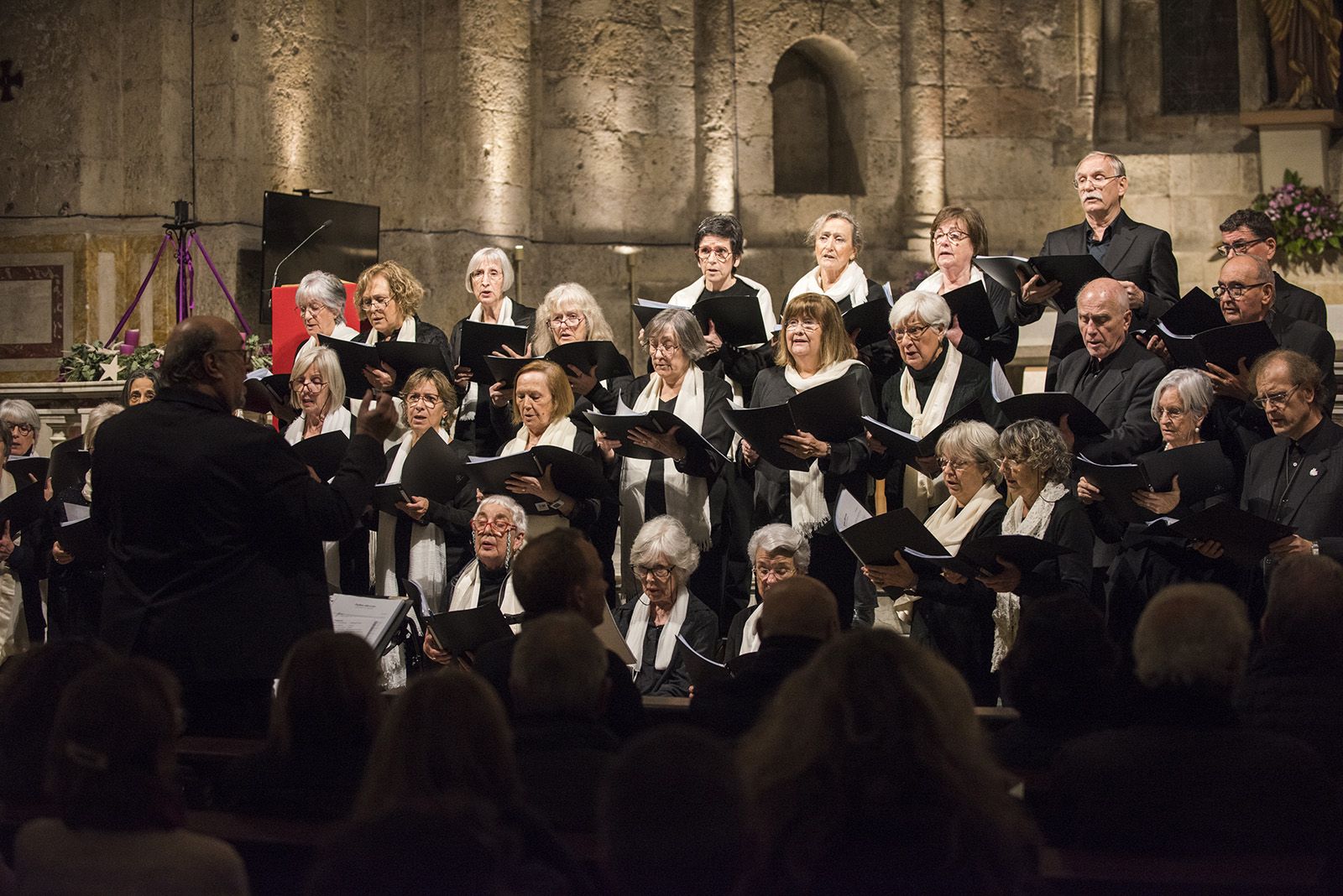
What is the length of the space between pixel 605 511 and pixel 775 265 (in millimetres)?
5838

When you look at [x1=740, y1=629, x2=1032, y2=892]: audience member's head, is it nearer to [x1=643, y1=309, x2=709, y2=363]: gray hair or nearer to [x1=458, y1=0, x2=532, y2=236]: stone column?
[x1=643, y1=309, x2=709, y2=363]: gray hair

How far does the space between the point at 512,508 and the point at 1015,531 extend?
1.66 meters

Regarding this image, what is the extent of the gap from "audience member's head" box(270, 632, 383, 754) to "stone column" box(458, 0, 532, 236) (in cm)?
807

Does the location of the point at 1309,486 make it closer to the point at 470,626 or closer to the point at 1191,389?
the point at 1191,389

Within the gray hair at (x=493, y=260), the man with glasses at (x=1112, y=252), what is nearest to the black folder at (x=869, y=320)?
the man with glasses at (x=1112, y=252)

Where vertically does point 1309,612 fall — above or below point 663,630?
above

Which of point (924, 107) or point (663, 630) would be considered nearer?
point (663, 630)

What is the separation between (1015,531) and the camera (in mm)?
4688

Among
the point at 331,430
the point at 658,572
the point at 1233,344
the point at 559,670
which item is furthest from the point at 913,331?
the point at 559,670

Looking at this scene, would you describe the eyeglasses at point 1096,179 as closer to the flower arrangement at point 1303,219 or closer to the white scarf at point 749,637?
the white scarf at point 749,637

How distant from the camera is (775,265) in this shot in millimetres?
11234

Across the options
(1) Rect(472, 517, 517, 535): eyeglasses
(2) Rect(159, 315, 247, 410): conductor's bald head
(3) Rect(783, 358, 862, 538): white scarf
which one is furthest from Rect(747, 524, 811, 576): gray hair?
(2) Rect(159, 315, 247, 410): conductor's bald head

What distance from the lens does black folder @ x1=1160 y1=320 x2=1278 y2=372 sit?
4.72 meters

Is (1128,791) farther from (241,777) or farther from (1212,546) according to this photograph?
(1212,546)
